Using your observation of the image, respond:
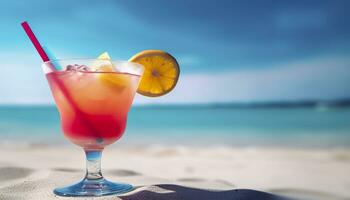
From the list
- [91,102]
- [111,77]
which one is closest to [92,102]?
[91,102]

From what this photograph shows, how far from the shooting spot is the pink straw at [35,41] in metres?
2.07

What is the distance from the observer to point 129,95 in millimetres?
2059

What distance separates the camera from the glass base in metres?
1.84

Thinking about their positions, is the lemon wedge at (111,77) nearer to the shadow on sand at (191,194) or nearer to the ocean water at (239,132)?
the shadow on sand at (191,194)

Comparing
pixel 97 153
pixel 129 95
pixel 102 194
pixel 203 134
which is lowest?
pixel 102 194

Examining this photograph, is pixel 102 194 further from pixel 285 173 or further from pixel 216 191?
pixel 285 173

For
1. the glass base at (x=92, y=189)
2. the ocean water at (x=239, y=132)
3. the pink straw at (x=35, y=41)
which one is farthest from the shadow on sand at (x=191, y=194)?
the ocean water at (x=239, y=132)

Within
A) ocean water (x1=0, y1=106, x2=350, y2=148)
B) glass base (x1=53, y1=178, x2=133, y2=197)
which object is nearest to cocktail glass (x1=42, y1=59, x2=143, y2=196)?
glass base (x1=53, y1=178, x2=133, y2=197)

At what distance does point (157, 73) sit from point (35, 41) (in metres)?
0.66

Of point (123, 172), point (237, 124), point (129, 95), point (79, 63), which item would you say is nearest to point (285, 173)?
point (123, 172)

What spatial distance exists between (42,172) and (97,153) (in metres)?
0.66

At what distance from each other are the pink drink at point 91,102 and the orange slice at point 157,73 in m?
0.21

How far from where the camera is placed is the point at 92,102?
1930 millimetres

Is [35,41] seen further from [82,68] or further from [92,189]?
[92,189]
